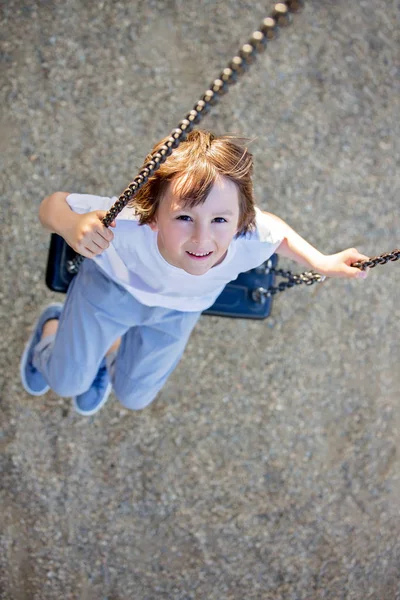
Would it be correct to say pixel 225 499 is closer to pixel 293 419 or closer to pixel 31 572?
pixel 293 419

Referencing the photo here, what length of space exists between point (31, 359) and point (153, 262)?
1.83 ft

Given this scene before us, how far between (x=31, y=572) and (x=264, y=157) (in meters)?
1.20

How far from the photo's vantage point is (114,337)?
131 centimetres

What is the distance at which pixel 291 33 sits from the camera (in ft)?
5.83

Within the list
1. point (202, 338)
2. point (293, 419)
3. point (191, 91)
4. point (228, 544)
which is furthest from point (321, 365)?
point (191, 91)

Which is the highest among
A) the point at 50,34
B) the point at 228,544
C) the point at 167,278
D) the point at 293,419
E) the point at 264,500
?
the point at 50,34

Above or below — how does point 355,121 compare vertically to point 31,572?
above

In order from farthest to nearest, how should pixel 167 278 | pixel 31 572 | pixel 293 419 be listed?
1. pixel 293 419
2. pixel 31 572
3. pixel 167 278

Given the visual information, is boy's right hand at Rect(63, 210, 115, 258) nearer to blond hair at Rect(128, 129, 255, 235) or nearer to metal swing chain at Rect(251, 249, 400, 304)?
blond hair at Rect(128, 129, 255, 235)

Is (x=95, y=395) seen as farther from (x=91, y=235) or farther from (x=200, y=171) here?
(x=200, y=171)

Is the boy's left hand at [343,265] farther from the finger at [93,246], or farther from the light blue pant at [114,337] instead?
the finger at [93,246]

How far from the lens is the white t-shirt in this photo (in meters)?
1.12

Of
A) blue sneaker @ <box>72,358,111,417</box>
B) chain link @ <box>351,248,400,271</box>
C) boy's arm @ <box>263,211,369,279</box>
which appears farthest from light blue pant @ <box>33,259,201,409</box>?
chain link @ <box>351,248,400,271</box>

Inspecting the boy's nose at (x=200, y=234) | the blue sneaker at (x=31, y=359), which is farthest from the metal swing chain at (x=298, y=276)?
the blue sneaker at (x=31, y=359)
